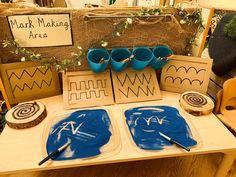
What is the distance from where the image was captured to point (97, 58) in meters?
0.96

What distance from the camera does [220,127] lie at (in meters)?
0.86

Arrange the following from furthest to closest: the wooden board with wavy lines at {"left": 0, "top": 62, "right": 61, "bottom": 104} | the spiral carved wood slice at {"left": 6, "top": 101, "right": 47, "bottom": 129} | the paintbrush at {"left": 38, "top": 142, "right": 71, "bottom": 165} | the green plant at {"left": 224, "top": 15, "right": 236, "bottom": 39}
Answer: the green plant at {"left": 224, "top": 15, "right": 236, "bottom": 39}
the wooden board with wavy lines at {"left": 0, "top": 62, "right": 61, "bottom": 104}
the spiral carved wood slice at {"left": 6, "top": 101, "right": 47, "bottom": 129}
the paintbrush at {"left": 38, "top": 142, "right": 71, "bottom": 165}

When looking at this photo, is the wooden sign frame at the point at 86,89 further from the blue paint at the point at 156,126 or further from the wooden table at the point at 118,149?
the blue paint at the point at 156,126

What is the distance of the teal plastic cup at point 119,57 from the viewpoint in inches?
35.8

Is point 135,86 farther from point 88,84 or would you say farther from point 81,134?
point 81,134

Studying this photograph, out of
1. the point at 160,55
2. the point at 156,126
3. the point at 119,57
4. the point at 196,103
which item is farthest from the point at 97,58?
the point at 196,103

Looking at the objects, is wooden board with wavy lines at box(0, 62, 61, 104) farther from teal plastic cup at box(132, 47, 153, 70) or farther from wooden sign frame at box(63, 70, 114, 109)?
teal plastic cup at box(132, 47, 153, 70)

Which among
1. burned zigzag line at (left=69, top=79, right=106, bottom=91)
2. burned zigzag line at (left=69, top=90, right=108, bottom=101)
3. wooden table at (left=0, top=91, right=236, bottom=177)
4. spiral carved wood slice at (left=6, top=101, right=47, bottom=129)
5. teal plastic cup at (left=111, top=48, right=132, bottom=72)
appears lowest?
wooden table at (left=0, top=91, right=236, bottom=177)

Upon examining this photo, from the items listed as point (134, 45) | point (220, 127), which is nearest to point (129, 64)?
point (134, 45)

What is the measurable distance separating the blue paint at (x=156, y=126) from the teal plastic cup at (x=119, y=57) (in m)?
0.22

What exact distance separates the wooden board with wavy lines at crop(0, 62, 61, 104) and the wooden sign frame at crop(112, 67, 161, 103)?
33 cm

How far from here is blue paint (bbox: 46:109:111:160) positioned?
2.33 feet

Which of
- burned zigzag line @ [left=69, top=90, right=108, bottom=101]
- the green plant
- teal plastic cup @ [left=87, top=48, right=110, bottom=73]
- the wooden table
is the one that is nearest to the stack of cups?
teal plastic cup @ [left=87, top=48, right=110, bottom=73]

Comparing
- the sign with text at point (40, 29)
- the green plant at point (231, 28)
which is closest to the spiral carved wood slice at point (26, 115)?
the sign with text at point (40, 29)
